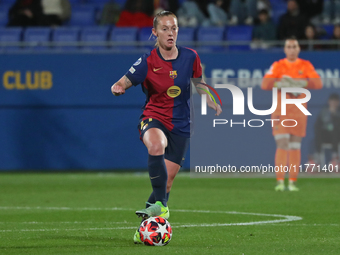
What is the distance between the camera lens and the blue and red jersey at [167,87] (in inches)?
243

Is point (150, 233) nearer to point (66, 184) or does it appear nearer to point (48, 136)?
point (66, 184)

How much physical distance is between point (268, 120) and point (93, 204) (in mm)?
5549

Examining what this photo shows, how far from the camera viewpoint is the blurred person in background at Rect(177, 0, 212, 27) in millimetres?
16156

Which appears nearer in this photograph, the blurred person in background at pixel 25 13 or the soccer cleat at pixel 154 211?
the soccer cleat at pixel 154 211

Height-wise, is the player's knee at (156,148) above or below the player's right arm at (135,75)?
below

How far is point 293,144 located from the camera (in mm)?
10953

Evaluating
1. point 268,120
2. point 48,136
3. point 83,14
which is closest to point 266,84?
point 268,120

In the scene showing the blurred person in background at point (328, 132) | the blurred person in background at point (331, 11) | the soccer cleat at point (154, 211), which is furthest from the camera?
the blurred person in background at point (331, 11)

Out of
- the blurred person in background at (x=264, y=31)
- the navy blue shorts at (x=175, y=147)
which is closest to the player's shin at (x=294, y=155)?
the blurred person in background at (x=264, y=31)

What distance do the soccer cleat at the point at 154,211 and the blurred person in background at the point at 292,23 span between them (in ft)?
32.9

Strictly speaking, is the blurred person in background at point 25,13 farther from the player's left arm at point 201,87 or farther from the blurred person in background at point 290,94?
the player's left arm at point 201,87

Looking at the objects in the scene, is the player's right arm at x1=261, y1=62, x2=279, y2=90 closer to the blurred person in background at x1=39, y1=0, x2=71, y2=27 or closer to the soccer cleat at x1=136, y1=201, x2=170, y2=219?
the soccer cleat at x1=136, y1=201, x2=170, y2=219

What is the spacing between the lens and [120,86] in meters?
5.86

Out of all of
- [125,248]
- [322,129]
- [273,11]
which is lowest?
[322,129]
